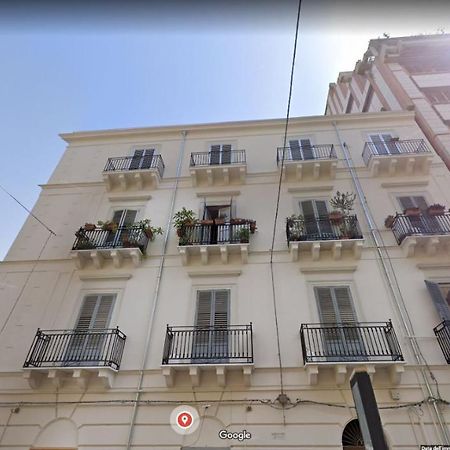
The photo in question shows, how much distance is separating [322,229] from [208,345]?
571 cm

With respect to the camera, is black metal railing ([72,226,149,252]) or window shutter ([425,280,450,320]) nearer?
window shutter ([425,280,450,320])

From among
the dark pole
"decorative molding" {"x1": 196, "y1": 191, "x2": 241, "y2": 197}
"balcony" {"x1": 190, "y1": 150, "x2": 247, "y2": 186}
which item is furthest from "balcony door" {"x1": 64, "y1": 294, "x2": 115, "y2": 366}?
the dark pole

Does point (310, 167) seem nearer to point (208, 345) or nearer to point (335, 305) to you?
point (335, 305)

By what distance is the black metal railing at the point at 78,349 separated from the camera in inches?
343

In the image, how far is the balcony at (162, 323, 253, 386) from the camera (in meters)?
8.23

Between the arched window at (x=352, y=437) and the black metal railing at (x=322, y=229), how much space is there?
5.40m

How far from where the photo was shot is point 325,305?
9758 mm

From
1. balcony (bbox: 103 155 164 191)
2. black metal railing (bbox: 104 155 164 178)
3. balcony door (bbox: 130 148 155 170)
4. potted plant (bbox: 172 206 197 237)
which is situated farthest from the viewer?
balcony door (bbox: 130 148 155 170)

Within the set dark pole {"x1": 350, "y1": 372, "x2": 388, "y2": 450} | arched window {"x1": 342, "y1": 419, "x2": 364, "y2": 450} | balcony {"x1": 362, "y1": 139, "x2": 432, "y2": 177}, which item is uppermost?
balcony {"x1": 362, "y1": 139, "x2": 432, "y2": 177}

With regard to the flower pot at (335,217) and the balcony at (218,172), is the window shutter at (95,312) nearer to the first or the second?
the balcony at (218,172)

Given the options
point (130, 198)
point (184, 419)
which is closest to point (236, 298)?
point (184, 419)

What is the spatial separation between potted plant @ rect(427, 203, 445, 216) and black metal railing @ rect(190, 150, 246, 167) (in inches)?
297

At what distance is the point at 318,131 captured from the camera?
51.7ft

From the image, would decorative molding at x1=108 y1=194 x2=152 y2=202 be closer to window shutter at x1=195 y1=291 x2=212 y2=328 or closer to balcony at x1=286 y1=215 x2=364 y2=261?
window shutter at x1=195 y1=291 x2=212 y2=328
